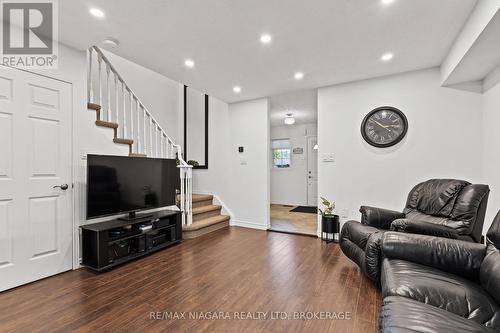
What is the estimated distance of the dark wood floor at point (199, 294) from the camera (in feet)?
5.68

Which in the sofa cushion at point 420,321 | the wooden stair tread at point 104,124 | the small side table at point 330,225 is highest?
the wooden stair tread at point 104,124

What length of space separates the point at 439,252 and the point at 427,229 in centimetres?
48

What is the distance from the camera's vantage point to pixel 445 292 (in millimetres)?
1387

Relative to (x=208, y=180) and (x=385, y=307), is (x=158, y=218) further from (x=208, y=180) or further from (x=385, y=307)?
(x=385, y=307)

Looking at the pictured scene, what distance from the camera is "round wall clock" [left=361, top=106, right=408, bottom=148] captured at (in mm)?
3398

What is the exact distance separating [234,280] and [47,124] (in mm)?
2634

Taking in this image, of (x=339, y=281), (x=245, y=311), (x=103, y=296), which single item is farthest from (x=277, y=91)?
(x=103, y=296)

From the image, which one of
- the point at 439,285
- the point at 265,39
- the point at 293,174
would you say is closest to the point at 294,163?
the point at 293,174

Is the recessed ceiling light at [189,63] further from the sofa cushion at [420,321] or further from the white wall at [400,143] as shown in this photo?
the sofa cushion at [420,321]

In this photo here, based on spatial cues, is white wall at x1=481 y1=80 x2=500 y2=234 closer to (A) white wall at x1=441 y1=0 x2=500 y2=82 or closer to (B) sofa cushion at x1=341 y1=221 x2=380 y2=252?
(A) white wall at x1=441 y1=0 x2=500 y2=82

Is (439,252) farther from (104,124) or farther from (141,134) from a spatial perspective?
(141,134)

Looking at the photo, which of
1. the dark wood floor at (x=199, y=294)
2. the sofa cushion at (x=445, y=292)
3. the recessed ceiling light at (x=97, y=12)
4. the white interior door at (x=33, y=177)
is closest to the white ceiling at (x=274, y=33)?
the recessed ceiling light at (x=97, y=12)

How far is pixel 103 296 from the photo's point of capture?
2113 millimetres

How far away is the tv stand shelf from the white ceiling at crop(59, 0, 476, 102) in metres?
2.12
